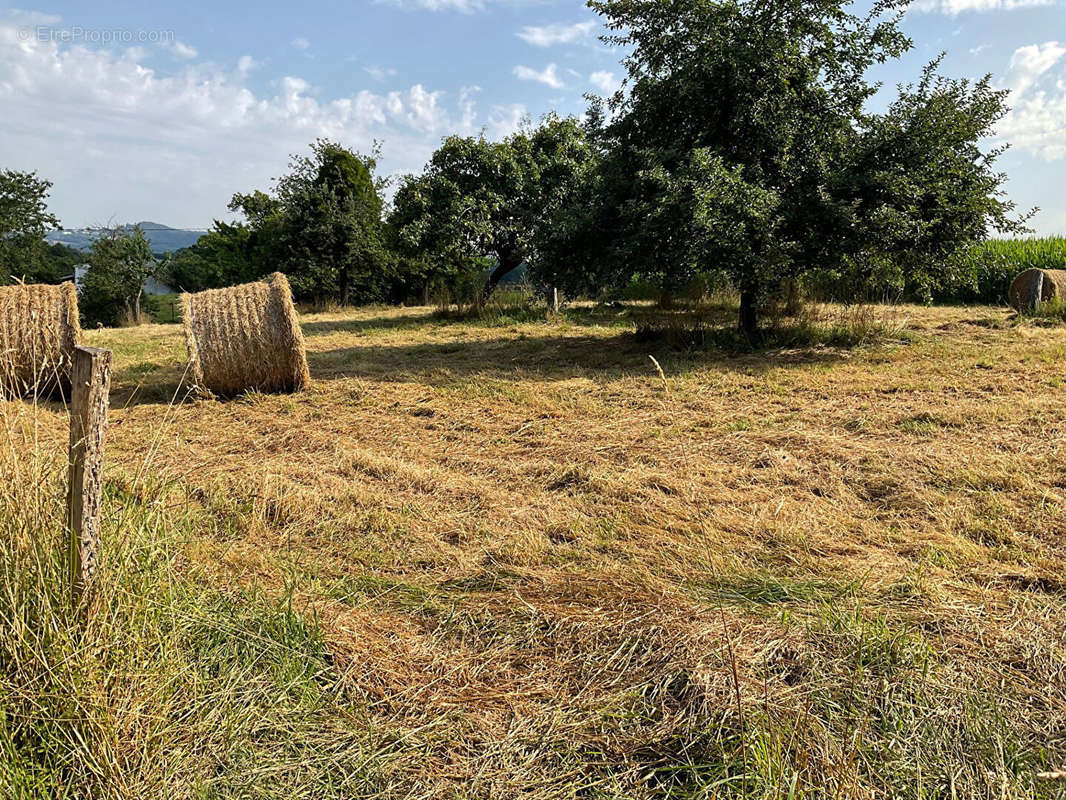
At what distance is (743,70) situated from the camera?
8719mm

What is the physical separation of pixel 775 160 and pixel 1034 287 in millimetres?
7873

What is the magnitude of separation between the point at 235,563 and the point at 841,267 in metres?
8.09

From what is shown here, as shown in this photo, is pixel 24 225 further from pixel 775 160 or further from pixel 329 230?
pixel 775 160

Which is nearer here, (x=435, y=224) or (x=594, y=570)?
(x=594, y=570)

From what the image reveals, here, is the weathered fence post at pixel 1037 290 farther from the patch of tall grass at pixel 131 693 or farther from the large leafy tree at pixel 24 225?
the large leafy tree at pixel 24 225

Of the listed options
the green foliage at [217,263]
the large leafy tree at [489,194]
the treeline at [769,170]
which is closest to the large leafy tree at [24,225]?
the green foliage at [217,263]

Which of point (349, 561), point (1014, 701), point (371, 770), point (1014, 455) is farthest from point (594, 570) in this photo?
point (1014, 455)

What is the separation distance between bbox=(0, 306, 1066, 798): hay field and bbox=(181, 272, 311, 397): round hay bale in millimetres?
1193

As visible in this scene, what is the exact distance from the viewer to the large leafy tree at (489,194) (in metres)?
15.6

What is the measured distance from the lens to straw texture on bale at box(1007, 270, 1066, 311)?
12.7 meters

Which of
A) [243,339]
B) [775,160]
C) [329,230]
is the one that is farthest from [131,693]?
[329,230]

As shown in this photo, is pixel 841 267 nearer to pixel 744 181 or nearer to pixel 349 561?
pixel 744 181

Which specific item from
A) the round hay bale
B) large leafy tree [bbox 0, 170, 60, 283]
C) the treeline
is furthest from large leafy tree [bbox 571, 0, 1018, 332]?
large leafy tree [bbox 0, 170, 60, 283]

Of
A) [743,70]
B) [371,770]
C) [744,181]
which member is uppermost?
[743,70]
